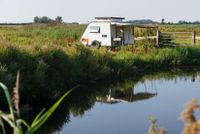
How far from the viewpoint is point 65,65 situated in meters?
15.8

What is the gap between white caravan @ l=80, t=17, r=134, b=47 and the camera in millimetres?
28906

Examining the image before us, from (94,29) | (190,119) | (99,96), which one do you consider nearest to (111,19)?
(94,29)

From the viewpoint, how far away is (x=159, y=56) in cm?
2345

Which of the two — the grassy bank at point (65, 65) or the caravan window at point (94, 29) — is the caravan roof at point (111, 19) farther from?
the grassy bank at point (65, 65)

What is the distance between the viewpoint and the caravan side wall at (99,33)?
2885 centimetres

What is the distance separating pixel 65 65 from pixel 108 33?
13333mm

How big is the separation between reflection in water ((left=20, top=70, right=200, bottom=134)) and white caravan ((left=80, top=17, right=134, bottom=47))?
858 centimetres

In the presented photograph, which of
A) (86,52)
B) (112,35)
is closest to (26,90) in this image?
(86,52)

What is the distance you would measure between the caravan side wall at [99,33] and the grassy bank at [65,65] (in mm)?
5066

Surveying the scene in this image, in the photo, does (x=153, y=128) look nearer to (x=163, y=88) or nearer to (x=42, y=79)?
(x=42, y=79)

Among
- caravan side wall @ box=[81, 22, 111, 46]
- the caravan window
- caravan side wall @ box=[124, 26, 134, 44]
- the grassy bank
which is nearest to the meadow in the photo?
the grassy bank

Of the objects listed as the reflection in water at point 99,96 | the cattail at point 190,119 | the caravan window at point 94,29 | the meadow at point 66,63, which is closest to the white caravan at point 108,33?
the caravan window at point 94,29

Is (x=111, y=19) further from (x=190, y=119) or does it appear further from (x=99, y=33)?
(x=190, y=119)

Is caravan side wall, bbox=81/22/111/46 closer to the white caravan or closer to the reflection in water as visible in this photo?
the white caravan
